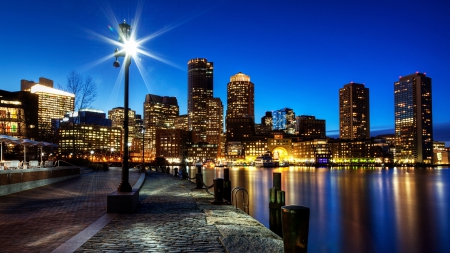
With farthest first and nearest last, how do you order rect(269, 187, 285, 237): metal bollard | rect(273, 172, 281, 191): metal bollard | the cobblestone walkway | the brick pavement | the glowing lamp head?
rect(273, 172, 281, 191): metal bollard, rect(269, 187, 285, 237): metal bollard, the glowing lamp head, the brick pavement, the cobblestone walkway

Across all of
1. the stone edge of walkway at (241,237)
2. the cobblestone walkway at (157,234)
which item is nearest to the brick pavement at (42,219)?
the cobblestone walkway at (157,234)

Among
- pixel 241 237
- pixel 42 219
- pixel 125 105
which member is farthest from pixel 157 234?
pixel 125 105

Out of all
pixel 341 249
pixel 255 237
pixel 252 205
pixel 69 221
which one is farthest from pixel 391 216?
pixel 69 221

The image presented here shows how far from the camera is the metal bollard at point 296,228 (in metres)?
6.68

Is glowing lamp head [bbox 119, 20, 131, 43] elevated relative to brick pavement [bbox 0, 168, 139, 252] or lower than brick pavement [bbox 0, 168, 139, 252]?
elevated

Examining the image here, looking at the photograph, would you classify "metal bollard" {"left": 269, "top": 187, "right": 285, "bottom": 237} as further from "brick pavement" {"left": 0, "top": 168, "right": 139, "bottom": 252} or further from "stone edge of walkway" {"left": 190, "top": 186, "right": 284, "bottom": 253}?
"brick pavement" {"left": 0, "top": 168, "right": 139, "bottom": 252}

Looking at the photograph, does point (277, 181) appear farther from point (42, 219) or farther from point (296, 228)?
point (296, 228)

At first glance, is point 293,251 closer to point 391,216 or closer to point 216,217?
point 216,217

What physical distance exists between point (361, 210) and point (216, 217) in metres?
26.2

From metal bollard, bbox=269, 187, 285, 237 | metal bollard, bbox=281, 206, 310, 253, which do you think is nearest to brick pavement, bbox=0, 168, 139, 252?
metal bollard, bbox=281, 206, 310, 253

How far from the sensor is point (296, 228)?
6.71 meters

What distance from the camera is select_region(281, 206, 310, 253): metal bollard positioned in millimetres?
6676

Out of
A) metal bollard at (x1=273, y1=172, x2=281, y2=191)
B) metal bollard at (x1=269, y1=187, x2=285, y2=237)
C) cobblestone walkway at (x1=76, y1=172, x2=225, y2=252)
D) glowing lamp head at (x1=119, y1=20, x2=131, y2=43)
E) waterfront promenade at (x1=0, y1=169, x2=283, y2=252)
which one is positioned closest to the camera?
cobblestone walkway at (x1=76, y1=172, x2=225, y2=252)

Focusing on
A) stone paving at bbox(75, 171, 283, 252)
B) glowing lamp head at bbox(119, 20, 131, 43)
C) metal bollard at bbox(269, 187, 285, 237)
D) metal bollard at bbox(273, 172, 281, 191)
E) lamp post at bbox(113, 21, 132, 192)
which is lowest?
metal bollard at bbox(269, 187, 285, 237)
